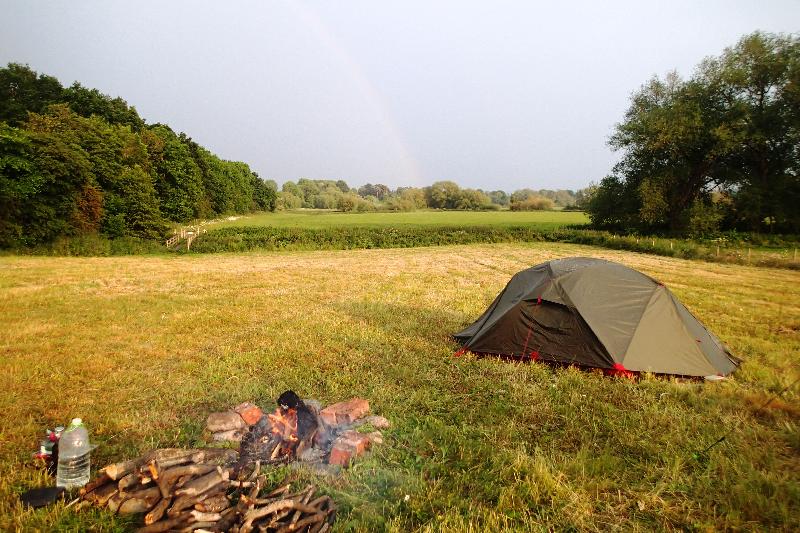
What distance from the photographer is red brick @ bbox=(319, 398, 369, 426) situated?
5477 mm

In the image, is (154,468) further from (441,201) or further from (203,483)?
(441,201)

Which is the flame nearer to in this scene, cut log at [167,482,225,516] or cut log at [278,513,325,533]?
cut log at [167,482,225,516]

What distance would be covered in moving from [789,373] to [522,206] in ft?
318

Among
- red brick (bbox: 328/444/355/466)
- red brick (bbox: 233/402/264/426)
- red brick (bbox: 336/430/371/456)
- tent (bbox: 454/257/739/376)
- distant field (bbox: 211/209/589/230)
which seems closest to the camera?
red brick (bbox: 328/444/355/466)

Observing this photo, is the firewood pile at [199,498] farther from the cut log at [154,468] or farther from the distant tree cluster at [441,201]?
the distant tree cluster at [441,201]

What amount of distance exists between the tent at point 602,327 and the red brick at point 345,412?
→ 3.13 meters

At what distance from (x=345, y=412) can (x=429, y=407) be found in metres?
1.28

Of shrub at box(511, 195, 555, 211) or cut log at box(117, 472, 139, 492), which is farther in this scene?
shrub at box(511, 195, 555, 211)

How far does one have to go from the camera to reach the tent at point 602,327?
24.4ft

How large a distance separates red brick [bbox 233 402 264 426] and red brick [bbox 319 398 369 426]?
847 millimetres

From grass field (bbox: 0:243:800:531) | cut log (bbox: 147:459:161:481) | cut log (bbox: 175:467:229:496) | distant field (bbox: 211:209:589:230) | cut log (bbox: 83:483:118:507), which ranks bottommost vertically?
grass field (bbox: 0:243:800:531)

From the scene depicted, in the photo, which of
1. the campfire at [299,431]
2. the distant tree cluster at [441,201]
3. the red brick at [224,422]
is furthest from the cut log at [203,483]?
the distant tree cluster at [441,201]

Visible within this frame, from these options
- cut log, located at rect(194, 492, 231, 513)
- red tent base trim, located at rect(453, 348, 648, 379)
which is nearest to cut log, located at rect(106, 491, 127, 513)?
cut log, located at rect(194, 492, 231, 513)

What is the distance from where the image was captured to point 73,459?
427 cm
